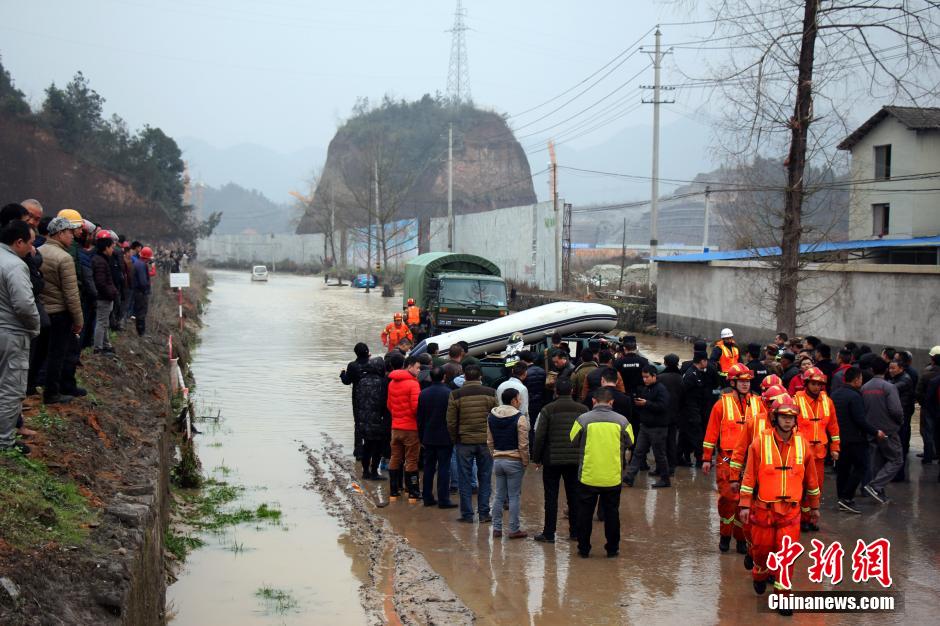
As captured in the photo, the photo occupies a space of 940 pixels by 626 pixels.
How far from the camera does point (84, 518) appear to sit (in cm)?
670

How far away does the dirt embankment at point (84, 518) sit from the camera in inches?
207

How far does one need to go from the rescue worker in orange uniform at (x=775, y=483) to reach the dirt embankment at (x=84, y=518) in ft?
15.5

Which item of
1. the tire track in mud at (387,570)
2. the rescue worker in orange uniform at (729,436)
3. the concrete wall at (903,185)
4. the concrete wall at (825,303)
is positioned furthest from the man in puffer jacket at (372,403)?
the concrete wall at (903,185)

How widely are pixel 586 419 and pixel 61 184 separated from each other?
35.8 meters

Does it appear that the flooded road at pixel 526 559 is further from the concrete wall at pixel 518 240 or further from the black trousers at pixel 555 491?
the concrete wall at pixel 518 240

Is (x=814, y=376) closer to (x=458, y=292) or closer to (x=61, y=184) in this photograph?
(x=458, y=292)

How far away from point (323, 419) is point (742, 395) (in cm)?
1004

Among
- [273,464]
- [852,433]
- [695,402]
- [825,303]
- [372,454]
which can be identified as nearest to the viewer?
[852,433]

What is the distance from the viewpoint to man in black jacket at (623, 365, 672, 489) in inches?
475

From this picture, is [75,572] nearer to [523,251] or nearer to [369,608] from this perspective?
[369,608]

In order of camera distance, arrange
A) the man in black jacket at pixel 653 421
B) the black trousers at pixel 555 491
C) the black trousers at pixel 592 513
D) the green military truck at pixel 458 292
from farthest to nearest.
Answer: the green military truck at pixel 458 292
the man in black jacket at pixel 653 421
the black trousers at pixel 555 491
the black trousers at pixel 592 513

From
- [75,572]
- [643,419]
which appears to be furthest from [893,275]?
[75,572]

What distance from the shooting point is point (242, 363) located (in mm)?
26656

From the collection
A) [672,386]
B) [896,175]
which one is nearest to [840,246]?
[896,175]
